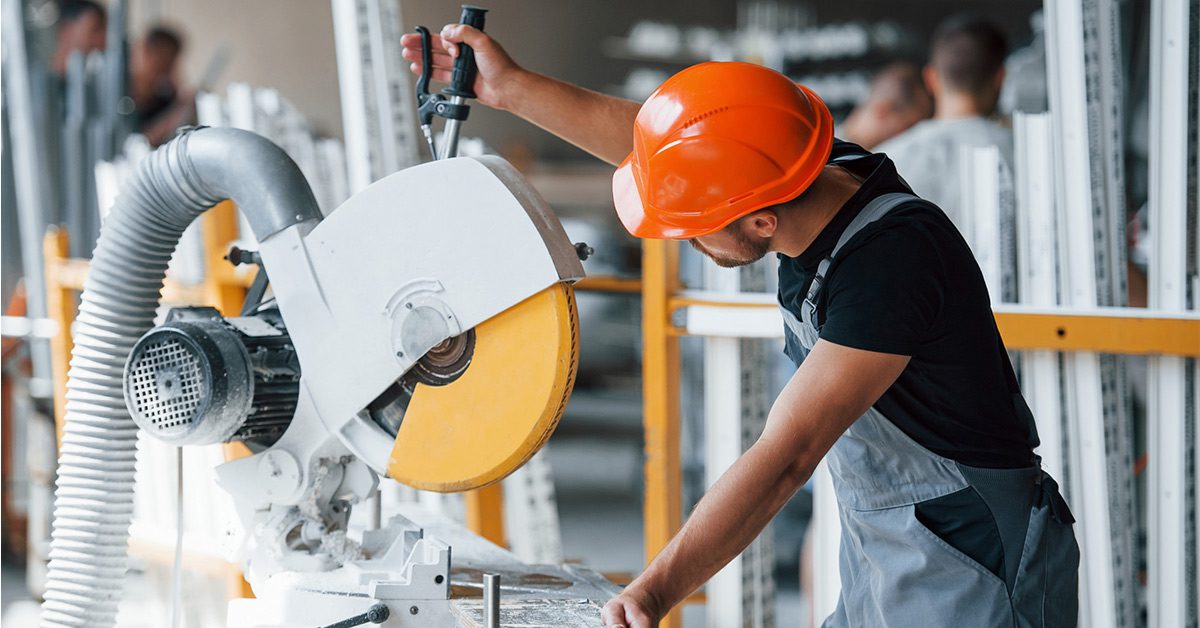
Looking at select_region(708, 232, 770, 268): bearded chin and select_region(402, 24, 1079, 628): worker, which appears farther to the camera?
select_region(708, 232, 770, 268): bearded chin

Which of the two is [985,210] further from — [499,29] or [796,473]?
[499,29]

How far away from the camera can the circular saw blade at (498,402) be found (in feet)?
5.74

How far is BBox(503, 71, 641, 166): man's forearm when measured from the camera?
219 cm

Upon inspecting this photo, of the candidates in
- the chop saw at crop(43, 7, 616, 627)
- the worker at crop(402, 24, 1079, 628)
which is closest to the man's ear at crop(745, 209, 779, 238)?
the worker at crop(402, 24, 1079, 628)

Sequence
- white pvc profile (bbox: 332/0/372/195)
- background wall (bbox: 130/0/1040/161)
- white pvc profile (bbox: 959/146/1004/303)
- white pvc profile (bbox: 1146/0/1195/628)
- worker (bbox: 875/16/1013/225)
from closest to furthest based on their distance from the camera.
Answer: white pvc profile (bbox: 1146/0/1195/628), white pvc profile (bbox: 959/146/1004/303), white pvc profile (bbox: 332/0/372/195), worker (bbox: 875/16/1013/225), background wall (bbox: 130/0/1040/161)

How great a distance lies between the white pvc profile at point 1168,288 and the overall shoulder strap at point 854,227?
109cm

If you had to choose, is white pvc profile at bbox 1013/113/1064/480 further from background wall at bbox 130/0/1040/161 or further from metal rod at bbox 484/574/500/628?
background wall at bbox 130/0/1040/161

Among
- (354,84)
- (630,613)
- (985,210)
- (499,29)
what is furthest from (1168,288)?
(499,29)

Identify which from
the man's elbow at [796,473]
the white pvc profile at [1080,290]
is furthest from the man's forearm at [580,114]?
the white pvc profile at [1080,290]

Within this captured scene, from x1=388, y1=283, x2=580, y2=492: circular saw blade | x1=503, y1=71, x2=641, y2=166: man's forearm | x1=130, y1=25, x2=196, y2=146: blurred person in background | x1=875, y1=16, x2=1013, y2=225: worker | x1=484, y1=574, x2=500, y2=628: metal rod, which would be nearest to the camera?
x1=484, y1=574, x2=500, y2=628: metal rod

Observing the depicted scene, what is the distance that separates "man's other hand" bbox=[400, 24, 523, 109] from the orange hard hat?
0.45 metres

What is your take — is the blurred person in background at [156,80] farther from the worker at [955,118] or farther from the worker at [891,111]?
the worker at [955,118]

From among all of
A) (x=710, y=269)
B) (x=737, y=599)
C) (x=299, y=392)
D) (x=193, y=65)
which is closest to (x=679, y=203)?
(x=299, y=392)

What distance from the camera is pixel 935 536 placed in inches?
70.9
